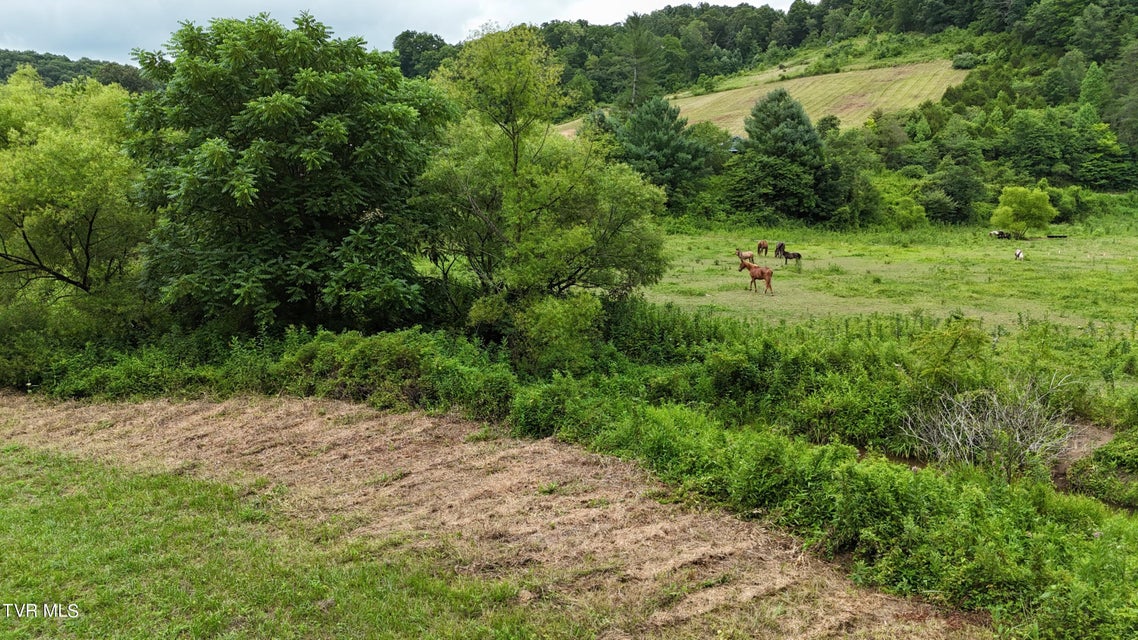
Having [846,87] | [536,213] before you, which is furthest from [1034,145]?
[536,213]

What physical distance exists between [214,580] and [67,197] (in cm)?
1125

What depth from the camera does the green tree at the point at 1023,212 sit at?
111ft

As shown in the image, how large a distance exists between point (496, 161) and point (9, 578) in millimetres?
9854

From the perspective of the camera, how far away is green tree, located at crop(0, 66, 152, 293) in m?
12.5

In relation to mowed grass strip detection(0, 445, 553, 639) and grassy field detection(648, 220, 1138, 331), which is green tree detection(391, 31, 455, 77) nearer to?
grassy field detection(648, 220, 1138, 331)

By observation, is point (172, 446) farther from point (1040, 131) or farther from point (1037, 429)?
point (1040, 131)

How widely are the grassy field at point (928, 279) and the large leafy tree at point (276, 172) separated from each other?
9034mm

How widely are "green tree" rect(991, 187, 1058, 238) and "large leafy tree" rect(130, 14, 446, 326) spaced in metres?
33.4

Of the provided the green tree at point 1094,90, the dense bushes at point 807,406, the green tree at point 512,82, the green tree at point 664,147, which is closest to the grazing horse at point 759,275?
the dense bushes at point 807,406

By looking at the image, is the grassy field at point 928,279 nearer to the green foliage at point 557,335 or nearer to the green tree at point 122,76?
the green foliage at point 557,335

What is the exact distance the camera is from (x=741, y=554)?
539cm

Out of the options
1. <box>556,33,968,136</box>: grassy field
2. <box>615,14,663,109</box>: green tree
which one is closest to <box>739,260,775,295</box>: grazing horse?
<box>556,33,968,136</box>: grassy field

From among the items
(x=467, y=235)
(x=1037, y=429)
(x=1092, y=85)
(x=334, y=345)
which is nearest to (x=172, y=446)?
(x=334, y=345)

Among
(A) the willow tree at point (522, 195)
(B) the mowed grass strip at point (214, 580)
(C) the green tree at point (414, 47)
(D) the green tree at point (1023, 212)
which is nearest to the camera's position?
(B) the mowed grass strip at point (214, 580)
